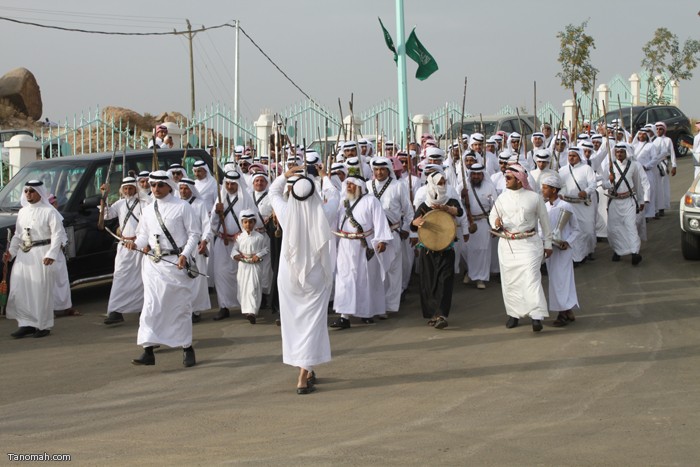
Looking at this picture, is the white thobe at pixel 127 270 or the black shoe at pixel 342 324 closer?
the black shoe at pixel 342 324

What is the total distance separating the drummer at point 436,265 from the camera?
1042 centimetres

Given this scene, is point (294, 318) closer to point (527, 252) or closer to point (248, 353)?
point (248, 353)

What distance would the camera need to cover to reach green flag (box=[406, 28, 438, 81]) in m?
20.3

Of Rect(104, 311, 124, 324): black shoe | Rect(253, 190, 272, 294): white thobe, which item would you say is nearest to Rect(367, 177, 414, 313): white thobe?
Rect(253, 190, 272, 294): white thobe

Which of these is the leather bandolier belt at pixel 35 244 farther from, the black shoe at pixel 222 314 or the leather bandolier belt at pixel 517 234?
the leather bandolier belt at pixel 517 234

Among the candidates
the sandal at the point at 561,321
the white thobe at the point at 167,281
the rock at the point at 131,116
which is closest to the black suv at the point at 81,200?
the white thobe at the point at 167,281

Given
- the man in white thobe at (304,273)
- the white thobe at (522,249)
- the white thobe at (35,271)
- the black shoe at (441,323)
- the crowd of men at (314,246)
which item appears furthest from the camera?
the white thobe at (35,271)

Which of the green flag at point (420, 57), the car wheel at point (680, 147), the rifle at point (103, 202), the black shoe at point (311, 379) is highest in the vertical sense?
the green flag at point (420, 57)

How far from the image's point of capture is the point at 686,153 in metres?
30.6

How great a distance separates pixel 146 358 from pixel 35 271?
2.49 meters

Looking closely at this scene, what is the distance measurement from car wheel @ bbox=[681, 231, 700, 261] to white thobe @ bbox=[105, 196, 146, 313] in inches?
290

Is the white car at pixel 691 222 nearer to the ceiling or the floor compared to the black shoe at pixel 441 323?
nearer to the ceiling

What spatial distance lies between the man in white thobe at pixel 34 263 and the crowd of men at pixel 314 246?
13mm

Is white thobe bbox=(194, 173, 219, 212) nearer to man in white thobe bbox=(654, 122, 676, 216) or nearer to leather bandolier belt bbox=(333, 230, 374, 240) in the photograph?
leather bandolier belt bbox=(333, 230, 374, 240)
